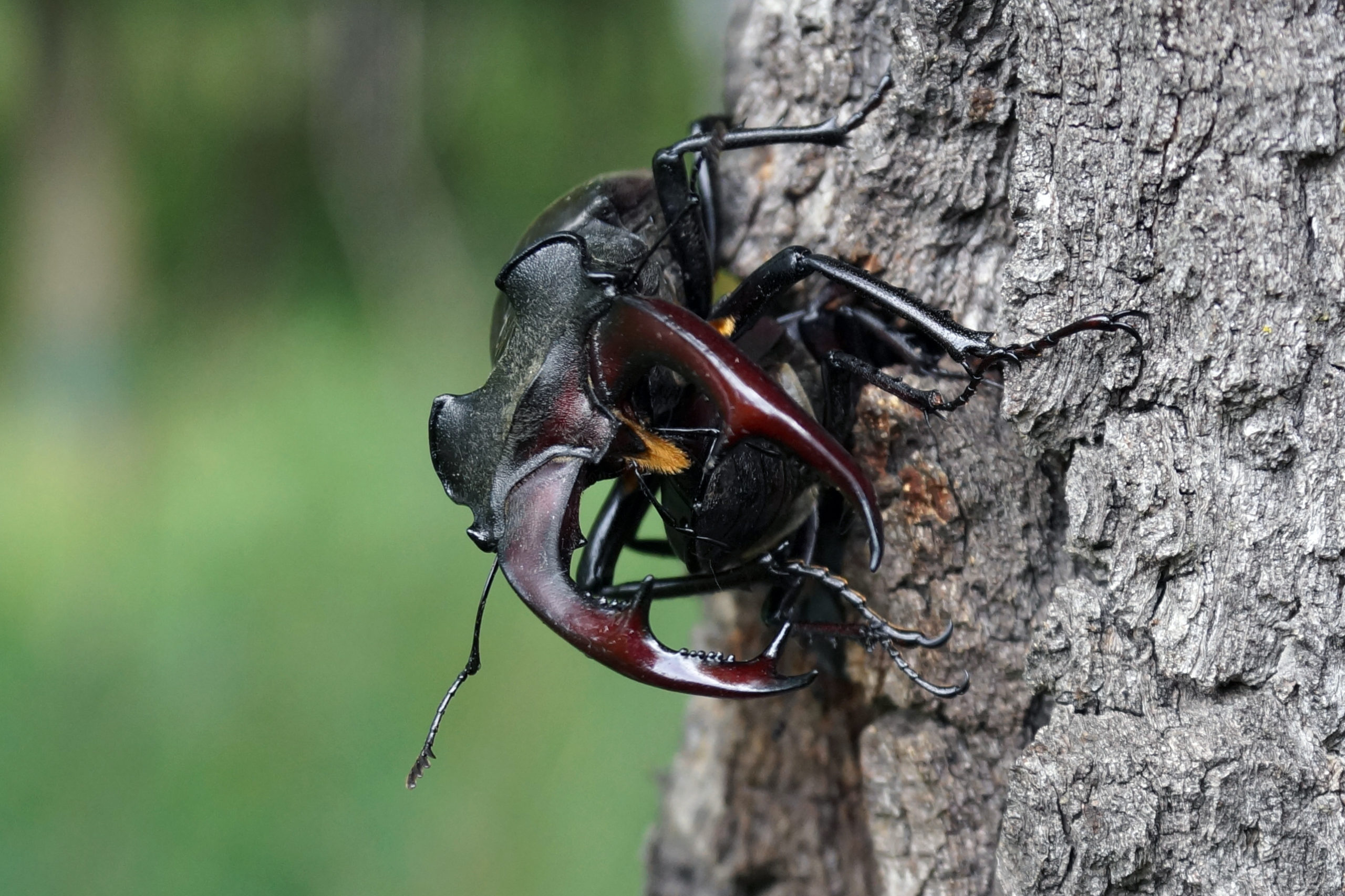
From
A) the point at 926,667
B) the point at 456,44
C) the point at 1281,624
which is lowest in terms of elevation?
the point at 926,667

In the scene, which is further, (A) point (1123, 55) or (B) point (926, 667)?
(B) point (926, 667)

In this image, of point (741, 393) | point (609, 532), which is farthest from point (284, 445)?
point (741, 393)

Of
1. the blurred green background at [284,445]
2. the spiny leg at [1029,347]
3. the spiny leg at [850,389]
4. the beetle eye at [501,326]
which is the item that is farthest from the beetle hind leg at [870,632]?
the blurred green background at [284,445]

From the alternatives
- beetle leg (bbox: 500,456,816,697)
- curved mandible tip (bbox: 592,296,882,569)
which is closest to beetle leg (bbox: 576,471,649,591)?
beetle leg (bbox: 500,456,816,697)

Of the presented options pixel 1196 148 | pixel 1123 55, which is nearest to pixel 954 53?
pixel 1123 55

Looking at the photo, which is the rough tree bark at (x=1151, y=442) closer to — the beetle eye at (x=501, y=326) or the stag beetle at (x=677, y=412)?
the stag beetle at (x=677, y=412)

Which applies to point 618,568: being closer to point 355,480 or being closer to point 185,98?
point 355,480
